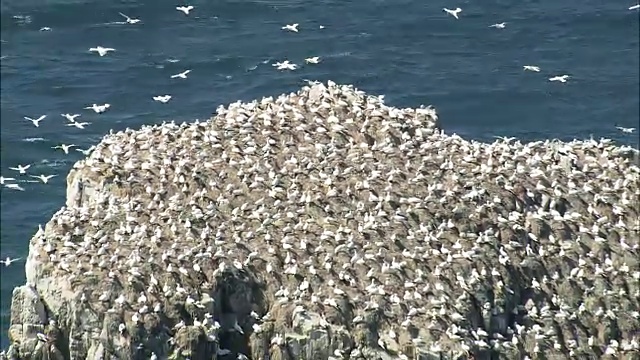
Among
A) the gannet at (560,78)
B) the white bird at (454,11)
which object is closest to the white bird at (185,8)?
the white bird at (454,11)

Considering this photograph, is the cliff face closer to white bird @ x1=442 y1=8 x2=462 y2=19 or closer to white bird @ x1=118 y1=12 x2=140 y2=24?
white bird @ x1=442 y1=8 x2=462 y2=19

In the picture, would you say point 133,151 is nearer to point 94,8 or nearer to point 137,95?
point 137,95

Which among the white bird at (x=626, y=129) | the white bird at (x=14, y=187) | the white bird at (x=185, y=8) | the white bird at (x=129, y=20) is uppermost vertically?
the white bird at (x=185, y=8)

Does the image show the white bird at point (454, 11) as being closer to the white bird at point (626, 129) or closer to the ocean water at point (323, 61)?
the ocean water at point (323, 61)

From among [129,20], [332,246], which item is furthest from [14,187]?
[332,246]

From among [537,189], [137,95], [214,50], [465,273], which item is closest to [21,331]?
[465,273]

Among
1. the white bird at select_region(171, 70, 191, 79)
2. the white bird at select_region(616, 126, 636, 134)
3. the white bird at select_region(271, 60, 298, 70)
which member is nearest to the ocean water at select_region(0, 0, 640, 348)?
the white bird at select_region(616, 126, 636, 134)
